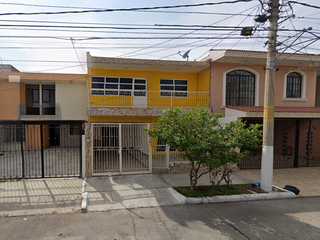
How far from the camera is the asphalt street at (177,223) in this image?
3607 mm

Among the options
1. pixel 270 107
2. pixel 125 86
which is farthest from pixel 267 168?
pixel 125 86

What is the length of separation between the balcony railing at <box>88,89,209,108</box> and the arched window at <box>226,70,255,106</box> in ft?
4.56

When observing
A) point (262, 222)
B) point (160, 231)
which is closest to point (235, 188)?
point (262, 222)

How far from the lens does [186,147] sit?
5.23 meters

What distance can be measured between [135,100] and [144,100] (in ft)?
1.61

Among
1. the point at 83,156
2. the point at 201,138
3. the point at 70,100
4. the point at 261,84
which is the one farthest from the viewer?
the point at 70,100

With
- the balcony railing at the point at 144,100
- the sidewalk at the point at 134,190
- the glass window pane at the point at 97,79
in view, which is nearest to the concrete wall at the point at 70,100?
the glass window pane at the point at 97,79

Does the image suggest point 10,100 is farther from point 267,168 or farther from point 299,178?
point 299,178

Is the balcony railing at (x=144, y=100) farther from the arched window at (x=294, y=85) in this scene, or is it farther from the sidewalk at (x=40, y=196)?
the arched window at (x=294, y=85)

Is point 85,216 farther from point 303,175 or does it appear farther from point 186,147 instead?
point 303,175

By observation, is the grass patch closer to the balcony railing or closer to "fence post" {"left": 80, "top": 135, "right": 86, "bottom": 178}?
"fence post" {"left": 80, "top": 135, "right": 86, "bottom": 178}

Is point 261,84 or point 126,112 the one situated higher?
point 261,84

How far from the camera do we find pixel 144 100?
33.4 feet

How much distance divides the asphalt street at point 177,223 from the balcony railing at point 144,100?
20.3ft
